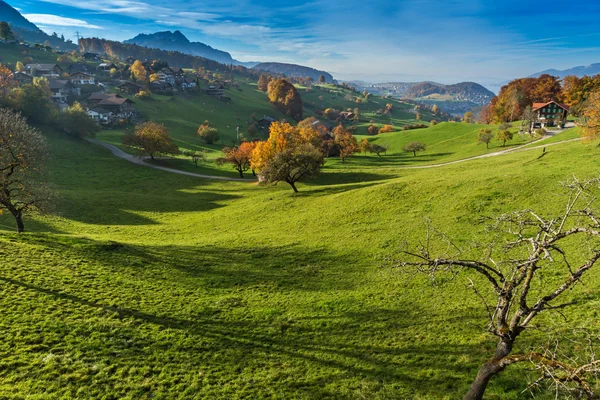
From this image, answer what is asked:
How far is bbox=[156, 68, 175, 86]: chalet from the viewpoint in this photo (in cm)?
18098

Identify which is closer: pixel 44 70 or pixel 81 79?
pixel 44 70

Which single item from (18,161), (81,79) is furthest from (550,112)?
(81,79)

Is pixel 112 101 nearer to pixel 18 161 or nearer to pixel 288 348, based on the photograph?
pixel 18 161

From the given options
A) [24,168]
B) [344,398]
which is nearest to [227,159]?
[24,168]

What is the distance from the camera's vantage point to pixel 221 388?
1316 centimetres

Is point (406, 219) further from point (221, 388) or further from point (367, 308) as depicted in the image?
point (221, 388)

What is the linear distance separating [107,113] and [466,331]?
139 meters

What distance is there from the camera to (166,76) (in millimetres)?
187500

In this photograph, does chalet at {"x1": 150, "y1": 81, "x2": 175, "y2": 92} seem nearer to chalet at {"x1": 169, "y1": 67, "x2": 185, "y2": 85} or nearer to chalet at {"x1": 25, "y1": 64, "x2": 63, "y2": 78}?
chalet at {"x1": 169, "y1": 67, "x2": 185, "y2": 85}

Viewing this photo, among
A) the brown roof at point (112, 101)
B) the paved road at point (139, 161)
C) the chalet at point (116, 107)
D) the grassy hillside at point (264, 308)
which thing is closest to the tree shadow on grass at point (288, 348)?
the grassy hillside at point (264, 308)

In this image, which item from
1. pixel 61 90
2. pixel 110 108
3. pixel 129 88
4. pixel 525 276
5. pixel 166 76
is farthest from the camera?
pixel 166 76

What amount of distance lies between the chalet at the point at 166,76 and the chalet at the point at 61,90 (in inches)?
1721

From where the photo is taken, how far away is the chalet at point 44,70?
161250mm

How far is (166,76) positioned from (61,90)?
5881 centimetres
